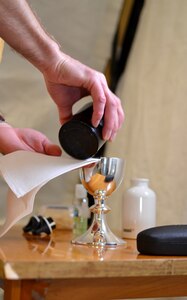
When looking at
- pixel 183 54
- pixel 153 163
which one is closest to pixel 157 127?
pixel 153 163

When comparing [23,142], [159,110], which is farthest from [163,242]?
[159,110]

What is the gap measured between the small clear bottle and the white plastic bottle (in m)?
0.13

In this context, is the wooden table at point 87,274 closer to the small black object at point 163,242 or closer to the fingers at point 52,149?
the small black object at point 163,242

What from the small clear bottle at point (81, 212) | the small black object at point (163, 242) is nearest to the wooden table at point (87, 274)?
the small black object at point (163, 242)

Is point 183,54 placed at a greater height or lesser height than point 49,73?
lesser

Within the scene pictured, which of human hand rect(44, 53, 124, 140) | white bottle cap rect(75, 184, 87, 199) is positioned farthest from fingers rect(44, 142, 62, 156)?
white bottle cap rect(75, 184, 87, 199)

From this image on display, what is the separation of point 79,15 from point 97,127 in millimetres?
846

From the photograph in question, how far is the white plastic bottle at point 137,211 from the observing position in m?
1.12

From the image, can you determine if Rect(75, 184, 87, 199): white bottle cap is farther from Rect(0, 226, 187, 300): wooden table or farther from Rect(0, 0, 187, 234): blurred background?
Rect(0, 226, 187, 300): wooden table

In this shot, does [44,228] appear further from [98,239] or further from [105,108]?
[105,108]

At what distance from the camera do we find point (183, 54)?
1357 mm

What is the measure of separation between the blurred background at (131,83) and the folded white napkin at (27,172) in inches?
20.3

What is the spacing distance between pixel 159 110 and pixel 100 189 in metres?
0.54

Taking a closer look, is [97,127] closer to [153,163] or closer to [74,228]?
[74,228]
